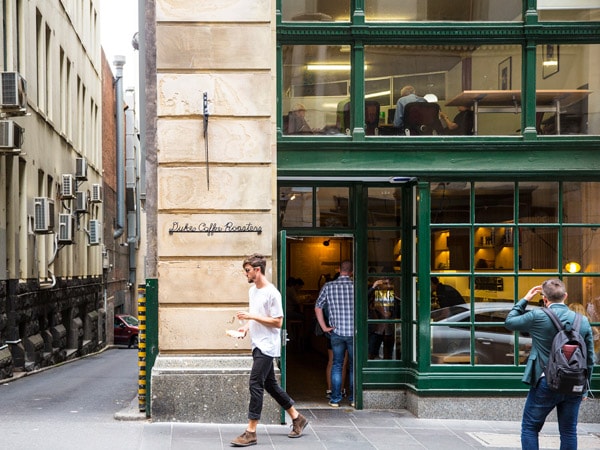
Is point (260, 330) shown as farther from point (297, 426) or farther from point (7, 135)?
point (7, 135)

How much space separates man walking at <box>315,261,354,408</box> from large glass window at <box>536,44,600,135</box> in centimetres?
323

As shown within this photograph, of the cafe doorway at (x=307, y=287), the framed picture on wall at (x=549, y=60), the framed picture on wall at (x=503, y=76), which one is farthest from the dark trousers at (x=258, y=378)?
the cafe doorway at (x=307, y=287)

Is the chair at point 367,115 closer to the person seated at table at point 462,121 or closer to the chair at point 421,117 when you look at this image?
the chair at point 421,117

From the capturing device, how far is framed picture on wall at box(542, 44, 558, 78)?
1057 cm

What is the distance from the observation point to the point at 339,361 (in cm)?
1105

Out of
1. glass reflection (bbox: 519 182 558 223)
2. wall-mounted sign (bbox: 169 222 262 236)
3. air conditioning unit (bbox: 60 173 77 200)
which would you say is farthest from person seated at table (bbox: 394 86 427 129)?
air conditioning unit (bbox: 60 173 77 200)

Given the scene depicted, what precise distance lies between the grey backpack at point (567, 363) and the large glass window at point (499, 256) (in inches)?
127

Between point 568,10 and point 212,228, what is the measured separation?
17.6 feet

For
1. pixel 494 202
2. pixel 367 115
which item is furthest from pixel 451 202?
pixel 367 115

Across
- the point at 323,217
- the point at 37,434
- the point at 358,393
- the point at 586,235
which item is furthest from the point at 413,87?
the point at 37,434

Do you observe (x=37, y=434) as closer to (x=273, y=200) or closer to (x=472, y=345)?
(x=273, y=200)

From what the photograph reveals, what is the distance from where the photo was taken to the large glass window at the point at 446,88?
1053cm

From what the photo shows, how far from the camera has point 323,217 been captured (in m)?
10.9

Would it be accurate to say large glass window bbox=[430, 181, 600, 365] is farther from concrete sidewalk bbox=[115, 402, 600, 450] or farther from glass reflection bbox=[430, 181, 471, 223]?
concrete sidewalk bbox=[115, 402, 600, 450]
